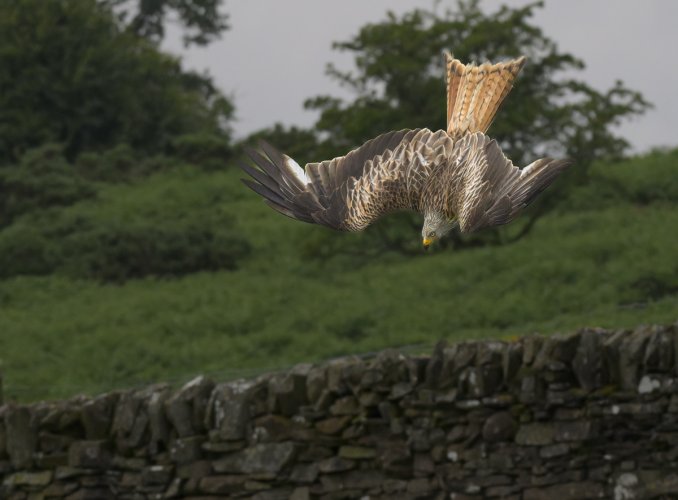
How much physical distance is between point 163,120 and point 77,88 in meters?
2.94

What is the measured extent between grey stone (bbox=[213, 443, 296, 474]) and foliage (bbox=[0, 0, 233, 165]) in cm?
3072

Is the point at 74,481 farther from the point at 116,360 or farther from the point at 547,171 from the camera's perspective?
the point at 116,360

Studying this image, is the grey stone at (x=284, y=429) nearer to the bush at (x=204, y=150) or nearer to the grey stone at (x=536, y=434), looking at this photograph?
the grey stone at (x=536, y=434)

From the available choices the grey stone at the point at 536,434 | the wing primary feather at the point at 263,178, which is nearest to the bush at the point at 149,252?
the grey stone at the point at 536,434

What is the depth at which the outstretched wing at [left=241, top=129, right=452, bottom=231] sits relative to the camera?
9.50m

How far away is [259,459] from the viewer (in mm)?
13820

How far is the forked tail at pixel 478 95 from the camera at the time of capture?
927 cm

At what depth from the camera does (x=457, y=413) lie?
13250 mm

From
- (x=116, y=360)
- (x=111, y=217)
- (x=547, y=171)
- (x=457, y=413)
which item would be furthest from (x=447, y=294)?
(x=547, y=171)

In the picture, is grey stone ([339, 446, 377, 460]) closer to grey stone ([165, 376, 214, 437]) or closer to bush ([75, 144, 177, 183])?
grey stone ([165, 376, 214, 437])

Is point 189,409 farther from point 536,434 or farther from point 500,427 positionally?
point 536,434

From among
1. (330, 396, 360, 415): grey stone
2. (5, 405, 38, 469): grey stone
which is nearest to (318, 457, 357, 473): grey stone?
(330, 396, 360, 415): grey stone

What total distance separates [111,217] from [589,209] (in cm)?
1096

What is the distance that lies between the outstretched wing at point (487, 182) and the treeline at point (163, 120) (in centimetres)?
1928
